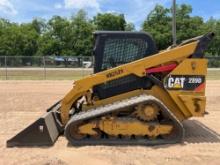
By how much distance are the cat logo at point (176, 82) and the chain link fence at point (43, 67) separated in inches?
972

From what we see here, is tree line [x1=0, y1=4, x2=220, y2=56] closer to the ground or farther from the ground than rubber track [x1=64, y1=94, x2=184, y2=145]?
farther from the ground

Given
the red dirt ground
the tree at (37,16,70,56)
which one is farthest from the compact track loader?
the tree at (37,16,70,56)

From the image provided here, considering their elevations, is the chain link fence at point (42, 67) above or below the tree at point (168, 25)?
below

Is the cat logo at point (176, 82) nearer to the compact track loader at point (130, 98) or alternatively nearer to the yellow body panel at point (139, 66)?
the compact track loader at point (130, 98)

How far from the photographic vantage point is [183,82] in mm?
8672

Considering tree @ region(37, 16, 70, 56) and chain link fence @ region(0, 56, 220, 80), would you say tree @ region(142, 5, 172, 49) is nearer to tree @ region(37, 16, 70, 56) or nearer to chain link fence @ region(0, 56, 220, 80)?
tree @ region(37, 16, 70, 56)

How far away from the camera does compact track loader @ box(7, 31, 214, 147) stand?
27.2 feet

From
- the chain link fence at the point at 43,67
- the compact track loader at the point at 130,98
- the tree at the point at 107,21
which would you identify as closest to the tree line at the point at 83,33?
the tree at the point at 107,21

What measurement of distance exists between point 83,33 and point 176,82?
54.1m

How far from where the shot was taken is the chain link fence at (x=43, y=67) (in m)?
34.1

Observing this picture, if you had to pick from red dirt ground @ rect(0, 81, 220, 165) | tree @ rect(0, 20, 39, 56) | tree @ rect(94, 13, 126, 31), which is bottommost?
red dirt ground @ rect(0, 81, 220, 165)

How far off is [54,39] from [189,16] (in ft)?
71.5

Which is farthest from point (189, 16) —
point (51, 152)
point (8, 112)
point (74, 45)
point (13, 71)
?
point (51, 152)

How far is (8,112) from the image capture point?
43.4ft
